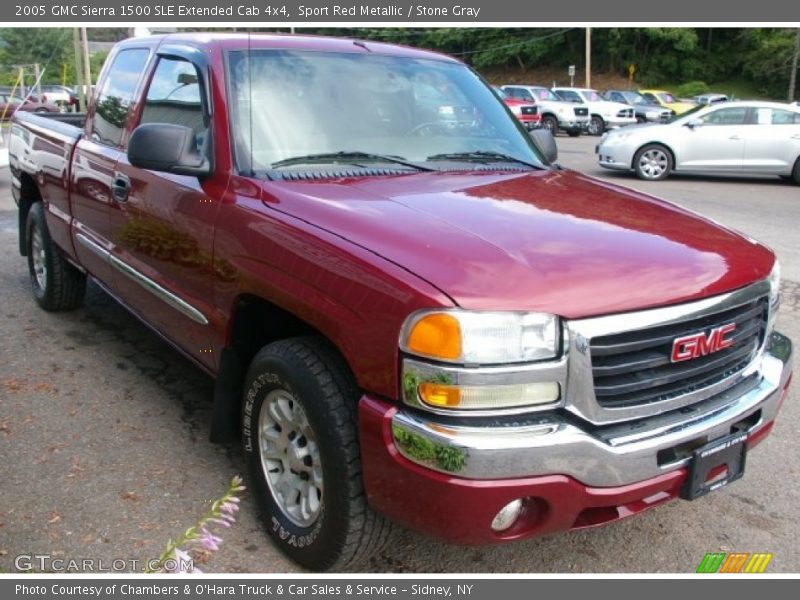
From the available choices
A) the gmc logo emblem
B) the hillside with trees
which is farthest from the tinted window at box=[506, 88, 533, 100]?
the gmc logo emblem

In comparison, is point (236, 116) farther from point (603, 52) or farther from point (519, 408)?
point (603, 52)

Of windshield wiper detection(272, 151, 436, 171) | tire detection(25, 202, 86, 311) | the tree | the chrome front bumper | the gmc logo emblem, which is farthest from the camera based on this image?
the tree

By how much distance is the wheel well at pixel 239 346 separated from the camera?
308cm

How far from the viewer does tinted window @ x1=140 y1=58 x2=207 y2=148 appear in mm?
3553

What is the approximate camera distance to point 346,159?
3.36 metres

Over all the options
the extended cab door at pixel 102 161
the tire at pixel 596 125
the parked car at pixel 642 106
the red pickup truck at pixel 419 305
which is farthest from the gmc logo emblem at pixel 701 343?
the parked car at pixel 642 106

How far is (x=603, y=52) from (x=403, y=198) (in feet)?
211

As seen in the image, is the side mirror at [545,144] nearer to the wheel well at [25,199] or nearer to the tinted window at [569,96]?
the wheel well at [25,199]

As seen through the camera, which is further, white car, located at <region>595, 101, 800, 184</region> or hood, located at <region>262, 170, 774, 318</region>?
white car, located at <region>595, 101, 800, 184</region>

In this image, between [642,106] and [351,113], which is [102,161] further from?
[642,106]

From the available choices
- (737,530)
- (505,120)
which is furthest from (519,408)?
(505,120)

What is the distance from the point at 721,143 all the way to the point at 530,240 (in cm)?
1316

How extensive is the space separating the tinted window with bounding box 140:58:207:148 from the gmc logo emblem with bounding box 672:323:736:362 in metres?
2.12

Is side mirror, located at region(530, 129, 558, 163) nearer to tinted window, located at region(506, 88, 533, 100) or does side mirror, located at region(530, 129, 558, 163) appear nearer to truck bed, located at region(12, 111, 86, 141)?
truck bed, located at region(12, 111, 86, 141)
